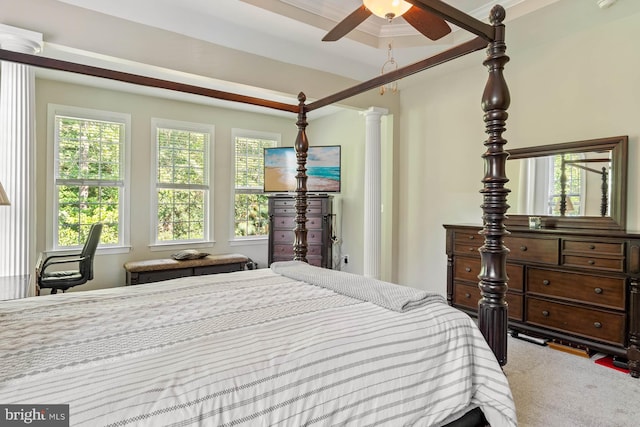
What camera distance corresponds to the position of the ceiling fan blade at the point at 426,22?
2209mm

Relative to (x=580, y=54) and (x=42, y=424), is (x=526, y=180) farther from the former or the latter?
(x=42, y=424)

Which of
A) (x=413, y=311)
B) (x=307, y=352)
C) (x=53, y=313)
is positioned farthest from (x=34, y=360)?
(x=413, y=311)

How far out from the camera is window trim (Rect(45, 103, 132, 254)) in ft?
14.7

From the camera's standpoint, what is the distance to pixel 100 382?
885 millimetres

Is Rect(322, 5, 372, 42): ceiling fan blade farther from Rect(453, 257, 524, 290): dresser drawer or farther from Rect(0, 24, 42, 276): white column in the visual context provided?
Rect(453, 257, 524, 290): dresser drawer

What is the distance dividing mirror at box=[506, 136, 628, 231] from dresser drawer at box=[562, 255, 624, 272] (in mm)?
441

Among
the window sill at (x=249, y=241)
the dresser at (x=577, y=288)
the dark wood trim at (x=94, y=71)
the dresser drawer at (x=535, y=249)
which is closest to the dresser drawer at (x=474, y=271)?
the dresser at (x=577, y=288)

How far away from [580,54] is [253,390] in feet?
12.5

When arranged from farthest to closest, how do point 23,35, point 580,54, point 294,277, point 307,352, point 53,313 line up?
point 580,54 < point 23,35 < point 294,277 < point 53,313 < point 307,352

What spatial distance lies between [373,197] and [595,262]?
7.66ft

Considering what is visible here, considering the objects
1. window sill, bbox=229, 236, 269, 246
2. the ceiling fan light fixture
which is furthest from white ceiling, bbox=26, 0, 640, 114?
window sill, bbox=229, 236, 269, 246

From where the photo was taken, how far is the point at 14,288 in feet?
7.00

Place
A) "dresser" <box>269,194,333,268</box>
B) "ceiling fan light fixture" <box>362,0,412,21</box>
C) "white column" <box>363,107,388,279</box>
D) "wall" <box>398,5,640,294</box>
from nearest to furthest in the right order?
"ceiling fan light fixture" <box>362,0,412,21</box>, "wall" <box>398,5,640,294</box>, "white column" <box>363,107,388,279</box>, "dresser" <box>269,194,333,268</box>

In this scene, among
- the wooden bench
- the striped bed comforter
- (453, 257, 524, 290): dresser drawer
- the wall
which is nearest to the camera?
the striped bed comforter
